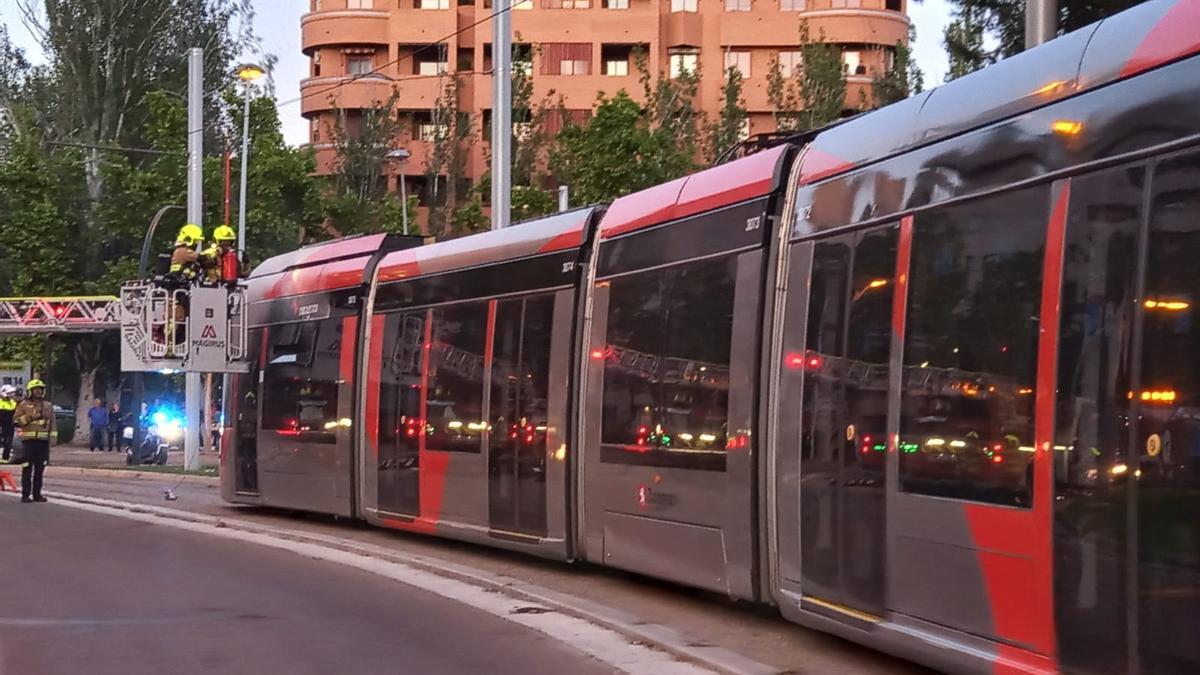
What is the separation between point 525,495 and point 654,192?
309cm

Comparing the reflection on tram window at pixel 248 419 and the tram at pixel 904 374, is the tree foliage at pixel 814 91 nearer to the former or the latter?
the reflection on tram window at pixel 248 419

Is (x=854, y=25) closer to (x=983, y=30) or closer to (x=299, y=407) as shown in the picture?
(x=983, y=30)

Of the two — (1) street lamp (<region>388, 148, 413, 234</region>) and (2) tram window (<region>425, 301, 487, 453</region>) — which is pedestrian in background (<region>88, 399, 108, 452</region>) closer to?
(1) street lamp (<region>388, 148, 413, 234</region>)

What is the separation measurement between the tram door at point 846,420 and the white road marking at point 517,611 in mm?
985

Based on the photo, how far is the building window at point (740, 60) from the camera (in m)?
71.3

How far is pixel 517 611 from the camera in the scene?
39.0 feet

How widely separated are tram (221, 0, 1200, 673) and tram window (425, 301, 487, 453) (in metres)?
0.05

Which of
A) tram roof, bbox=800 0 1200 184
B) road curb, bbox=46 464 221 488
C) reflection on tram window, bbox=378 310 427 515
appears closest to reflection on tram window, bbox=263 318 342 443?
reflection on tram window, bbox=378 310 427 515

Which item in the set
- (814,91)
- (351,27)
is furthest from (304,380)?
(351,27)

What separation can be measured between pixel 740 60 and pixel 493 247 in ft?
190

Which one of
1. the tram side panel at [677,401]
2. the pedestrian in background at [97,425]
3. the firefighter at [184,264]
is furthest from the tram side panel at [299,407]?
the pedestrian in background at [97,425]

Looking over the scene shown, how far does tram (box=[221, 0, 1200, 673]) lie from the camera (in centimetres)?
636

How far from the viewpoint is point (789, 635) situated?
10.5 m

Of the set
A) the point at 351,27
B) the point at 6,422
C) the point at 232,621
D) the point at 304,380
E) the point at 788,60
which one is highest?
the point at 351,27
